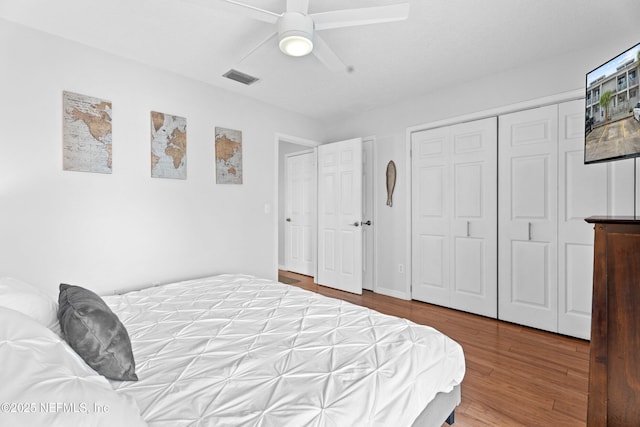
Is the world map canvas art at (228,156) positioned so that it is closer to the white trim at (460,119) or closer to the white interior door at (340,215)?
the white interior door at (340,215)

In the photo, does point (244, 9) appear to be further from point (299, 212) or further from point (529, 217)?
point (299, 212)

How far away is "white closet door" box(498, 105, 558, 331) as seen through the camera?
2.79 metres

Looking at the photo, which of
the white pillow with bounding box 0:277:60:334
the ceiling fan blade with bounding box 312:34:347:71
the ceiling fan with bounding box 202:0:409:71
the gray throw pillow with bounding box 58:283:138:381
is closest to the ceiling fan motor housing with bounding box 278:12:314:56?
the ceiling fan with bounding box 202:0:409:71

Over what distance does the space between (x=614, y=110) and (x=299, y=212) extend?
14.5 ft

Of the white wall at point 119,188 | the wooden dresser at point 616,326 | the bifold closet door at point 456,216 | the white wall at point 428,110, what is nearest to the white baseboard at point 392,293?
the white wall at point 428,110

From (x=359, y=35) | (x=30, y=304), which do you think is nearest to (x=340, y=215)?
(x=359, y=35)

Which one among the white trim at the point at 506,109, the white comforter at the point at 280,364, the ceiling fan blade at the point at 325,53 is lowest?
the white comforter at the point at 280,364

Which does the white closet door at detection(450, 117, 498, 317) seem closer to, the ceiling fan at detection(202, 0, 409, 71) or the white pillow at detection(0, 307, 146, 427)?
the ceiling fan at detection(202, 0, 409, 71)

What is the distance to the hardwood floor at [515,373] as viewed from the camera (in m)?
1.69

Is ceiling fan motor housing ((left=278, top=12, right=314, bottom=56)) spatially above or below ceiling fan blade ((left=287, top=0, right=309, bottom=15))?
below

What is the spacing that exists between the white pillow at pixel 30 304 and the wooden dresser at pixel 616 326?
2282mm

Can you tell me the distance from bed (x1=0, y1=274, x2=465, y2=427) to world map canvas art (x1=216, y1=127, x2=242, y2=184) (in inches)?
70.9

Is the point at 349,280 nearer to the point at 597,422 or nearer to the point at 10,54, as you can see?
the point at 597,422

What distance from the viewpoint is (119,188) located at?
8.78 feet
